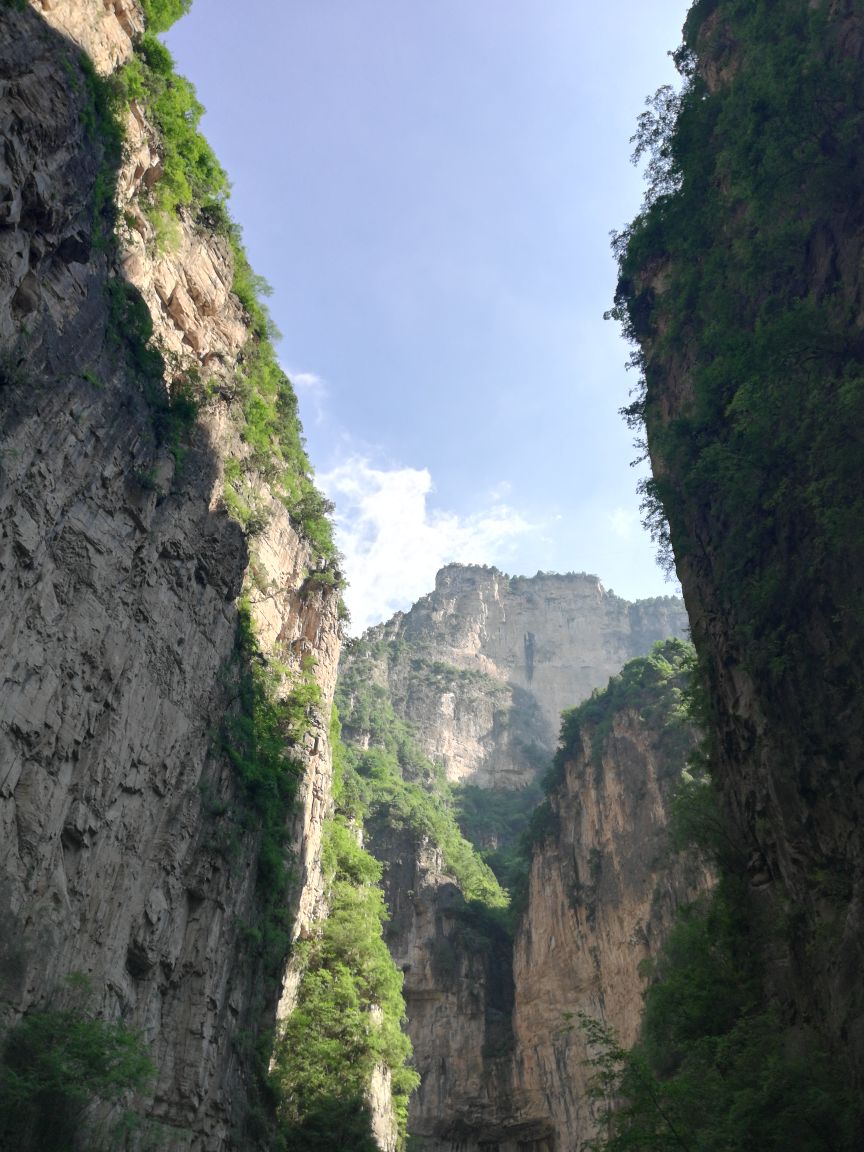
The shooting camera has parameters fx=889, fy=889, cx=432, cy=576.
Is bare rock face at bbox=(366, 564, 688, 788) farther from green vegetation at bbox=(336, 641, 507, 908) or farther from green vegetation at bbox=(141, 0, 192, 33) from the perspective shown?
green vegetation at bbox=(141, 0, 192, 33)

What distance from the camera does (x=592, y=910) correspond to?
38375 mm

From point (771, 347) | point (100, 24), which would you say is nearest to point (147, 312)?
point (100, 24)

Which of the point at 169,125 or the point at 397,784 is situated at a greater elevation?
the point at 397,784

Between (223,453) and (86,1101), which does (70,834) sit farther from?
(223,453)

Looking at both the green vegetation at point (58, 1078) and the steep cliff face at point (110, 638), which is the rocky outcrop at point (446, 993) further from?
the green vegetation at point (58, 1078)

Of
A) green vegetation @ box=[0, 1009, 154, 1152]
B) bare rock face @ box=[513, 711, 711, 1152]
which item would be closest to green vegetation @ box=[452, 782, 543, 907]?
bare rock face @ box=[513, 711, 711, 1152]

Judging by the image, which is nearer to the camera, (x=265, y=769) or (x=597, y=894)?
(x=265, y=769)

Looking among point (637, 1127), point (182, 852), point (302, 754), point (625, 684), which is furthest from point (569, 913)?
point (637, 1127)

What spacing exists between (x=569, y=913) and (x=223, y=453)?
88.2 feet

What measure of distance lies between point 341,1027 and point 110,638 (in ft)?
48.2

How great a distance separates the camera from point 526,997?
3956 cm

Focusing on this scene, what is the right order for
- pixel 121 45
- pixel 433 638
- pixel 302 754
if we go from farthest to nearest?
pixel 433 638 < pixel 302 754 < pixel 121 45

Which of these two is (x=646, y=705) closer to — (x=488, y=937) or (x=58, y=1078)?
(x=488, y=937)

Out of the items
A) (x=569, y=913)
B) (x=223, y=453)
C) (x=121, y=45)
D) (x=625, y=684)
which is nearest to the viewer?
(x=121, y=45)
